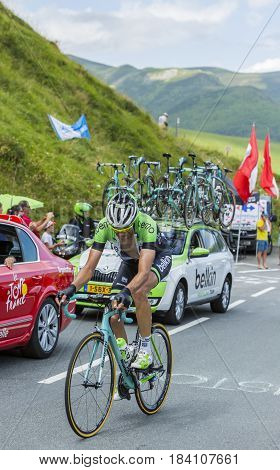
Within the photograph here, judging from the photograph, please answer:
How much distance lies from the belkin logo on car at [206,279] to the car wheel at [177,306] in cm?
61

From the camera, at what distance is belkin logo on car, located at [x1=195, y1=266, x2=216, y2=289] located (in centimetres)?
1480

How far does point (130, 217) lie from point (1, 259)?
→ 3465 mm

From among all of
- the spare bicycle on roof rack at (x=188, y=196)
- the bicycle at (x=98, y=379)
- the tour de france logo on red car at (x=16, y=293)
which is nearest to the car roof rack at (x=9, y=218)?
the tour de france logo on red car at (x=16, y=293)

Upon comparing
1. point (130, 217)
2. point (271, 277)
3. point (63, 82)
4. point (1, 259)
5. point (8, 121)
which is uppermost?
point (63, 82)

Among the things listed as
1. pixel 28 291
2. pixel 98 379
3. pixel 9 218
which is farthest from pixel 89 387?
pixel 9 218

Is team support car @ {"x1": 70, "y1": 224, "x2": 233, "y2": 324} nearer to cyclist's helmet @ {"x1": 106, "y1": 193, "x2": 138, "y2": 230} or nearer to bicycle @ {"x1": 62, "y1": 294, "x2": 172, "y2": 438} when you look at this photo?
bicycle @ {"x1": 62, "y1": 294, "x2": 172, "y2": 438}

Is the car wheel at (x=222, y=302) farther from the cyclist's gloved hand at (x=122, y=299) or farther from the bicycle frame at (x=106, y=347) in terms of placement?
the cyclist's gloved hand at (x=122, y=299)

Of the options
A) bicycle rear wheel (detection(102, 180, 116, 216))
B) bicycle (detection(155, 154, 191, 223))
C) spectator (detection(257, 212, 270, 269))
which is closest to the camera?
bicycle (detection(155, 154, 191, 223))

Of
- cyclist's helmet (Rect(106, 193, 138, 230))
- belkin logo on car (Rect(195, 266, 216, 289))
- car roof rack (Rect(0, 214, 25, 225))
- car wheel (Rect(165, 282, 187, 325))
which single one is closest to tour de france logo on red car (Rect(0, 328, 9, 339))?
car roof rack (Rect(0, 214, 25, 225))

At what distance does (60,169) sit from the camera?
33.6m

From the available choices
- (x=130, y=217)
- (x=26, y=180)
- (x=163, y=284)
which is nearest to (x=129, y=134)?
(x=26, y=180)

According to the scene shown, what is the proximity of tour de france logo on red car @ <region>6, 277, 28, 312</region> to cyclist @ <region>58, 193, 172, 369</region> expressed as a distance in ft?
7.27

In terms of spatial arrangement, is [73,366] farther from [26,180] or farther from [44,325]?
[26,180]

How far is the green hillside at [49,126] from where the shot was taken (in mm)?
31141
